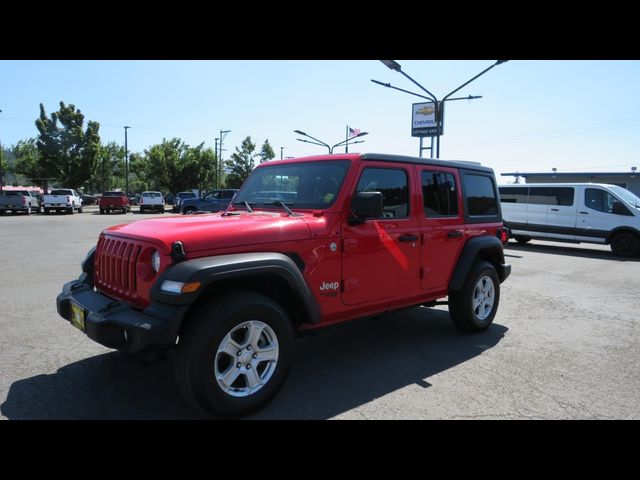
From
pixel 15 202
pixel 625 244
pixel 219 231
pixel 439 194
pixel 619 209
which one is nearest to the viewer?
pixel 219 231

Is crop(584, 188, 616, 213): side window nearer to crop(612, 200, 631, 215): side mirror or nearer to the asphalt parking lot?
crop(612, 200, 631, 215): side mirror

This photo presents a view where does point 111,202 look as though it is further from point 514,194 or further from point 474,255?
point 474,255

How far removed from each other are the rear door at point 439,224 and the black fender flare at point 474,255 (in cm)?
8

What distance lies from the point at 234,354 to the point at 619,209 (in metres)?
14.2

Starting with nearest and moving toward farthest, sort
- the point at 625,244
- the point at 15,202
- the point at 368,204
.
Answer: the point at 368,204, the point at 625,244, the point at 15,202

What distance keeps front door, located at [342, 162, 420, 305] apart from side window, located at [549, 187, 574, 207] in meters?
12.2

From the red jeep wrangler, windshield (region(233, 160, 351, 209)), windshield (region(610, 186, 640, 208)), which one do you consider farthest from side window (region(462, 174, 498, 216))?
windshield (region(610, 186, 640, 208))

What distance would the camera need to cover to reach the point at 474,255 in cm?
492

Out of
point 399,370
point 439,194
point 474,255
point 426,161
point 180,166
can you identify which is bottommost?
point 399,370

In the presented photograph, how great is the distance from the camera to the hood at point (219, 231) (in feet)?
9.82

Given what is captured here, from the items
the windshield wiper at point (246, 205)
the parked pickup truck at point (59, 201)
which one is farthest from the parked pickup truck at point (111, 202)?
the windshield wiper at point (246, 205)

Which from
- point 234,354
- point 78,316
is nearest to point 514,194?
point 234,354

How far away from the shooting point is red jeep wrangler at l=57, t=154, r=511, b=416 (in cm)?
284
